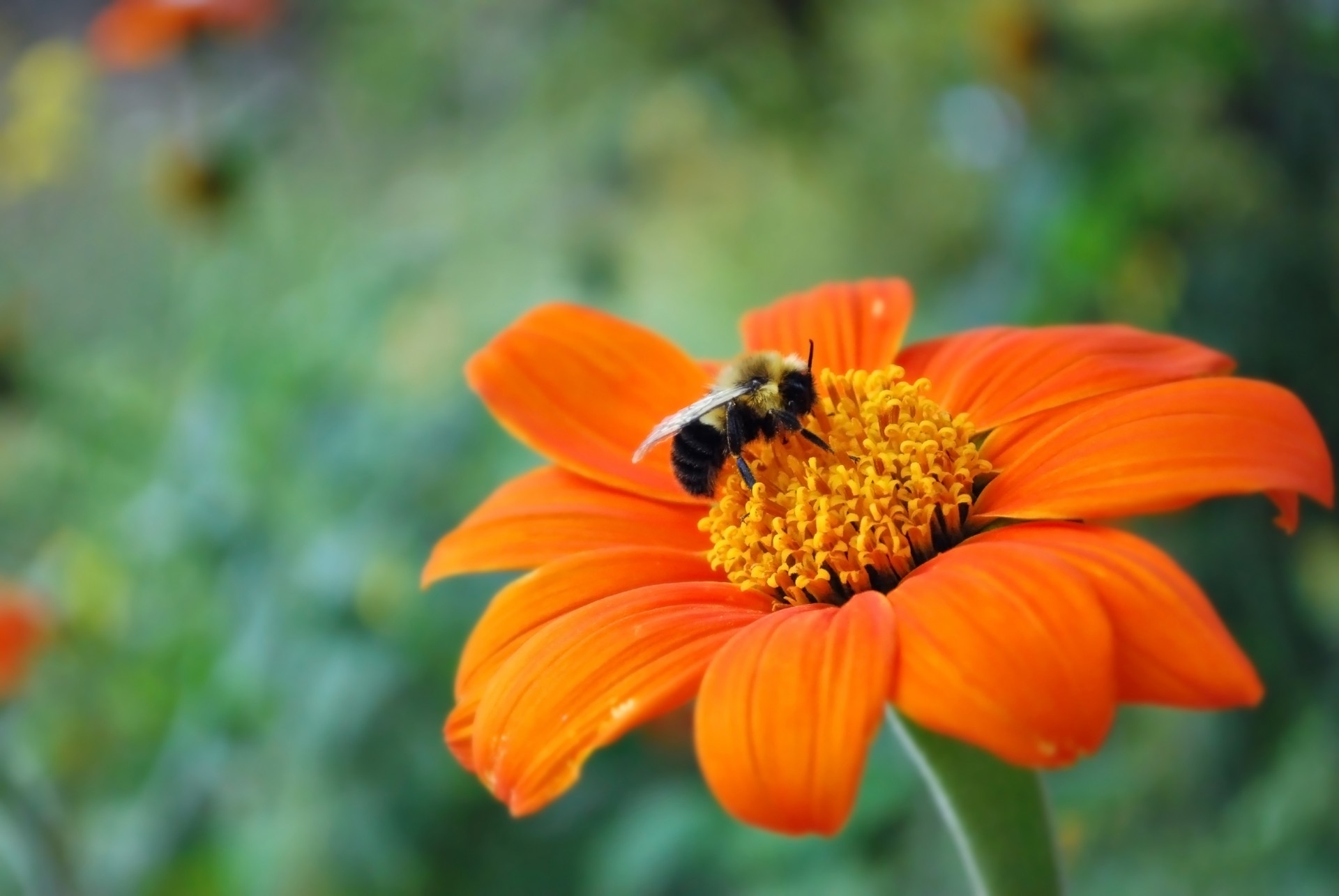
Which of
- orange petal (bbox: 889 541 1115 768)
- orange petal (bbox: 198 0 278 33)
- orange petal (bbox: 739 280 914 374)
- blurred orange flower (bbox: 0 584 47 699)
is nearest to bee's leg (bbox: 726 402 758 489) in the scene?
orange petal (bbox: 739 280 914 374)

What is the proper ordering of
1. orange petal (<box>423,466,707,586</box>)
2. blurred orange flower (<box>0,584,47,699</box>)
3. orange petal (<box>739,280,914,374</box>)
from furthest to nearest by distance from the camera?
blurred orange flower (<box>0,584,47,699</box>) < orange petal (<box>739,280,914,374</box>) < orange petal (<box>423,466,707,586</box>)

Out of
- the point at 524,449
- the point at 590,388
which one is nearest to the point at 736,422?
the point at 590,388

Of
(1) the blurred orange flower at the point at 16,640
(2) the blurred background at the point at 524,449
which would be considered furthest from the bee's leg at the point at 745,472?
(1) the blurred orange flower at the point at 16,640

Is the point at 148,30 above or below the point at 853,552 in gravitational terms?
above

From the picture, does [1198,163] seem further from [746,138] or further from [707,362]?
[746,138]

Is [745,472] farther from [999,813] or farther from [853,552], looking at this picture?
[999,813]

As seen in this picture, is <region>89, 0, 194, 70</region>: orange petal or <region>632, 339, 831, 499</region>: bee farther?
<region>89, 0, 194, 70</region>: orange petal

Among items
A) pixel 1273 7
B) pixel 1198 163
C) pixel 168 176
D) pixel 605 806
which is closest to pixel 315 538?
pixel 605 806

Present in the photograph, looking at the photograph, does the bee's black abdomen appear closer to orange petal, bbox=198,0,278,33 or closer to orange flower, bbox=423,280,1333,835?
orange flower, bbox=423,280,1333,835
